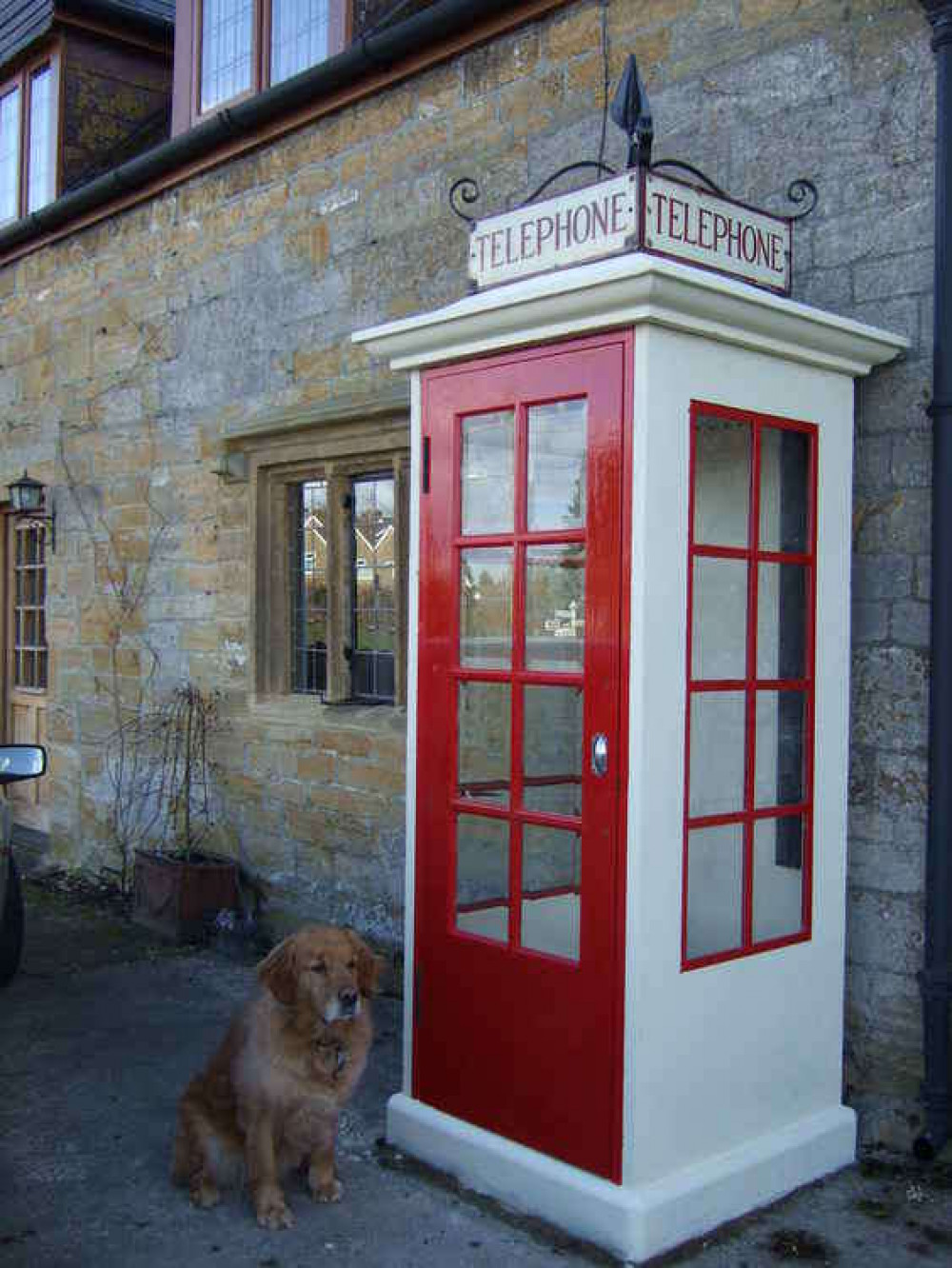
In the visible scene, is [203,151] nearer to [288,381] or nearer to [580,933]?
[288,381]

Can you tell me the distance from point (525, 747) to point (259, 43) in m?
5.47

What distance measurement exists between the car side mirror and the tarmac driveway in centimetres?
123

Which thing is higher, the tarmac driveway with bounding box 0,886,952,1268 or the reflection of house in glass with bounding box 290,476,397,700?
the reflection of house in glass with bounding box 290,476,397,700

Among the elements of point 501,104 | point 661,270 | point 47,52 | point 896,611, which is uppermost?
point 47,52

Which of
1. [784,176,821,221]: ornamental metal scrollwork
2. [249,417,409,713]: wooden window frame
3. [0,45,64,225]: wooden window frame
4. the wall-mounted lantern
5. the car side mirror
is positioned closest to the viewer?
[784,176,821,221]: ornamental metal scrollwork

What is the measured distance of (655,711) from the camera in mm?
3750

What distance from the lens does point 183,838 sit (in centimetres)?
784

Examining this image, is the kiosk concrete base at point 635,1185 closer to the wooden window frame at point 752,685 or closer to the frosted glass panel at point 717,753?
the wooden window frame at point 752,685

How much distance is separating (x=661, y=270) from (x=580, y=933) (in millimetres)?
1905

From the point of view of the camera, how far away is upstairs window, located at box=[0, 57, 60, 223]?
31.7 ft

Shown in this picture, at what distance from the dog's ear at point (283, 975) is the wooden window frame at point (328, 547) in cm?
268

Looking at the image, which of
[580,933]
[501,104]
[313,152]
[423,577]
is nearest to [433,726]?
[423,577]

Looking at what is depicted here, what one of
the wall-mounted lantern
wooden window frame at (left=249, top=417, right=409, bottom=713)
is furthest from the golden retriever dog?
the wall-mounted lantern

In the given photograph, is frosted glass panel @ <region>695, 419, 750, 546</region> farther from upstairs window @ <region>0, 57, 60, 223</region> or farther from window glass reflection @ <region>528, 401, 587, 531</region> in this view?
upstairs window @ <region>0, 57, 60, 223</region>
